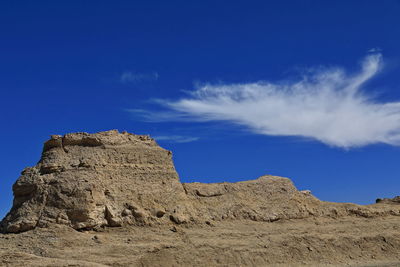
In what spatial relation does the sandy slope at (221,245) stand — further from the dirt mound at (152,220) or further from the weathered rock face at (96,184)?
the weathered rock face at (96,184)

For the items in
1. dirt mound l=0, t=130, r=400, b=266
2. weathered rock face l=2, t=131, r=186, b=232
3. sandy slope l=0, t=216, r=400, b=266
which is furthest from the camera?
weathered rock face l=2, t=131, r=186, b=232

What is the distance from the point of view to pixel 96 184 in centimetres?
2033

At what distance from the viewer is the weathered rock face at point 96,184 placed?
773 inches

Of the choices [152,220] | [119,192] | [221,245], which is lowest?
[221,245]

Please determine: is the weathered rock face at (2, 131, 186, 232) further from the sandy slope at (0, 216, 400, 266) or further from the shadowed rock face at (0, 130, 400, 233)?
the sandy slope at (0, 216, 400, 266)

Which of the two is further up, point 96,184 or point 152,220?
point 96,184

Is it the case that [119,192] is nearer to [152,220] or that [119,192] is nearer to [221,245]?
[152,220]

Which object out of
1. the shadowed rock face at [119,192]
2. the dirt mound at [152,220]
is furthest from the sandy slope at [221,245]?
the shadowed rock face at [119,192]

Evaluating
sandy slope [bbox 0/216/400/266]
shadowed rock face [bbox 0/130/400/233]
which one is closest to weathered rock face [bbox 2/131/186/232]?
shadowed rock face [bbox 0/130/400/233]

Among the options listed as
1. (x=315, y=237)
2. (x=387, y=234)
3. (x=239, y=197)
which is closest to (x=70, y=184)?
(x=239, y=197)

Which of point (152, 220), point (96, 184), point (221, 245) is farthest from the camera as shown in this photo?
point (152, 220)

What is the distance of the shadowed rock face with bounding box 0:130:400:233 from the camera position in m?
19.7

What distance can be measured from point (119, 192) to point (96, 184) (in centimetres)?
117

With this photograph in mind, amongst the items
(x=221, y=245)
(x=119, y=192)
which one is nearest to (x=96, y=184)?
(x=119, y=192)
